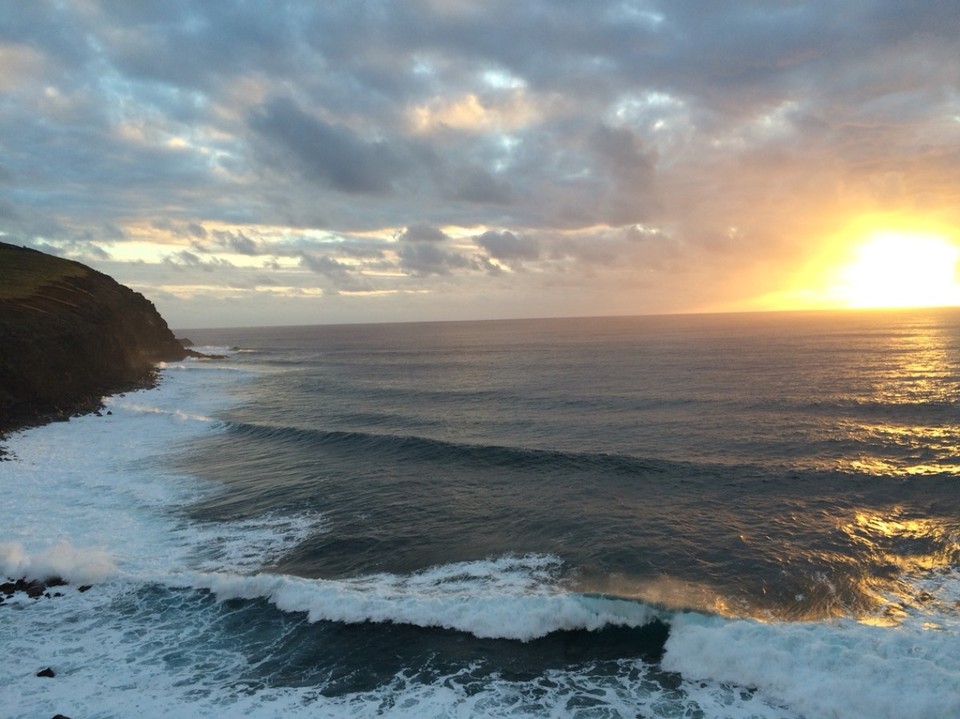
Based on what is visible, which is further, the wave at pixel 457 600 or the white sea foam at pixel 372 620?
the wave at pixel 457 600

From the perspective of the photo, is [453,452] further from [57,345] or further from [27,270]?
[27,270]

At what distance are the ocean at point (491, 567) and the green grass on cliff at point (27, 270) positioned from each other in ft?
77.7

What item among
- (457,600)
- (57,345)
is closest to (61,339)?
(57,345)

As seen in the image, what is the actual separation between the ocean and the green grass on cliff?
23.7 meters

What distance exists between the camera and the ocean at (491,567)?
1348cm

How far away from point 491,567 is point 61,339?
50089 mm

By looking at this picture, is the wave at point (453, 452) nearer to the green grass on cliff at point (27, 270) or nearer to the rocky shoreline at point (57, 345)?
the rocky shoreline at point (57, 345)

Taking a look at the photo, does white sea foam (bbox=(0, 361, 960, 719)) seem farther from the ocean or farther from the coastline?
the coastline

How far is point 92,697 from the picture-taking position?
13180 millimetres

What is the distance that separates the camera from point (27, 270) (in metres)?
67.2

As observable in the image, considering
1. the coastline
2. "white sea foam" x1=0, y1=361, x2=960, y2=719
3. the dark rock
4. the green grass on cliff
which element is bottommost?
"white sea foam" x1=0, y1=361, x2=960, y2=719

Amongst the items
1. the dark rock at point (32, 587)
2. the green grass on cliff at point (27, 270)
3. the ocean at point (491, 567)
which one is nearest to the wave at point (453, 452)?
the ocean at point (491, 567)

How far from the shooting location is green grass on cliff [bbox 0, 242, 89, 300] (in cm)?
5728

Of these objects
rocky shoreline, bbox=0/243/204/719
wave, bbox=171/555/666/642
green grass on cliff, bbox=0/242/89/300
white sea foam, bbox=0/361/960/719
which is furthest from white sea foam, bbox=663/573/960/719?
green grass on cliff, bbox=0/242/89/300
